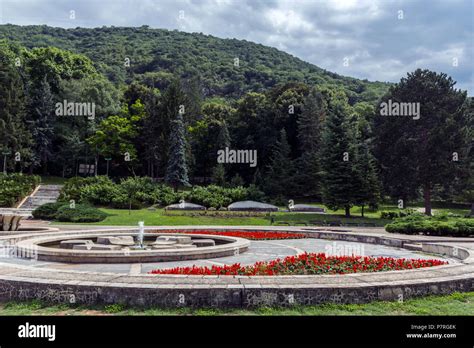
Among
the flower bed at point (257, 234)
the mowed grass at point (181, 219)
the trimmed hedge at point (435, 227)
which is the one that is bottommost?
the mowed grass at point (181, 219)

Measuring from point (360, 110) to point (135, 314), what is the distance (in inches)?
2383

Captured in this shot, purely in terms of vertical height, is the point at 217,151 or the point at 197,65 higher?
the point at 197,65

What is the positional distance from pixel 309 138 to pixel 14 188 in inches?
Result: 1292

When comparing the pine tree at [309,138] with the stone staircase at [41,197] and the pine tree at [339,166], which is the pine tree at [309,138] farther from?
the stone staircase at [41,197]

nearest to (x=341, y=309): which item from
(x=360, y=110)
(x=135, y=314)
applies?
(x=135, y=314)

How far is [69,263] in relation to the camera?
11570 mm

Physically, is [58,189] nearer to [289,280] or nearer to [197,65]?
[289,280]

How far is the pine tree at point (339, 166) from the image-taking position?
117 ft

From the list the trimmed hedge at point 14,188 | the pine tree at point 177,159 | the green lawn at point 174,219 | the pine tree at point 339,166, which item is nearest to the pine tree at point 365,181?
the pine tree at point 339,166

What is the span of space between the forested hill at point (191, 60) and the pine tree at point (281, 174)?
91.6 ft

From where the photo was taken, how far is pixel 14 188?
35000 millimetres

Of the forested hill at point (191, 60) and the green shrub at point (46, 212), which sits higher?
the forested hill at point (191, 60)

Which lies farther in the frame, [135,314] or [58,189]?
[58,189]

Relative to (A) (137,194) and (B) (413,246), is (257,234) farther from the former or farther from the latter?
(A) (137,194)
